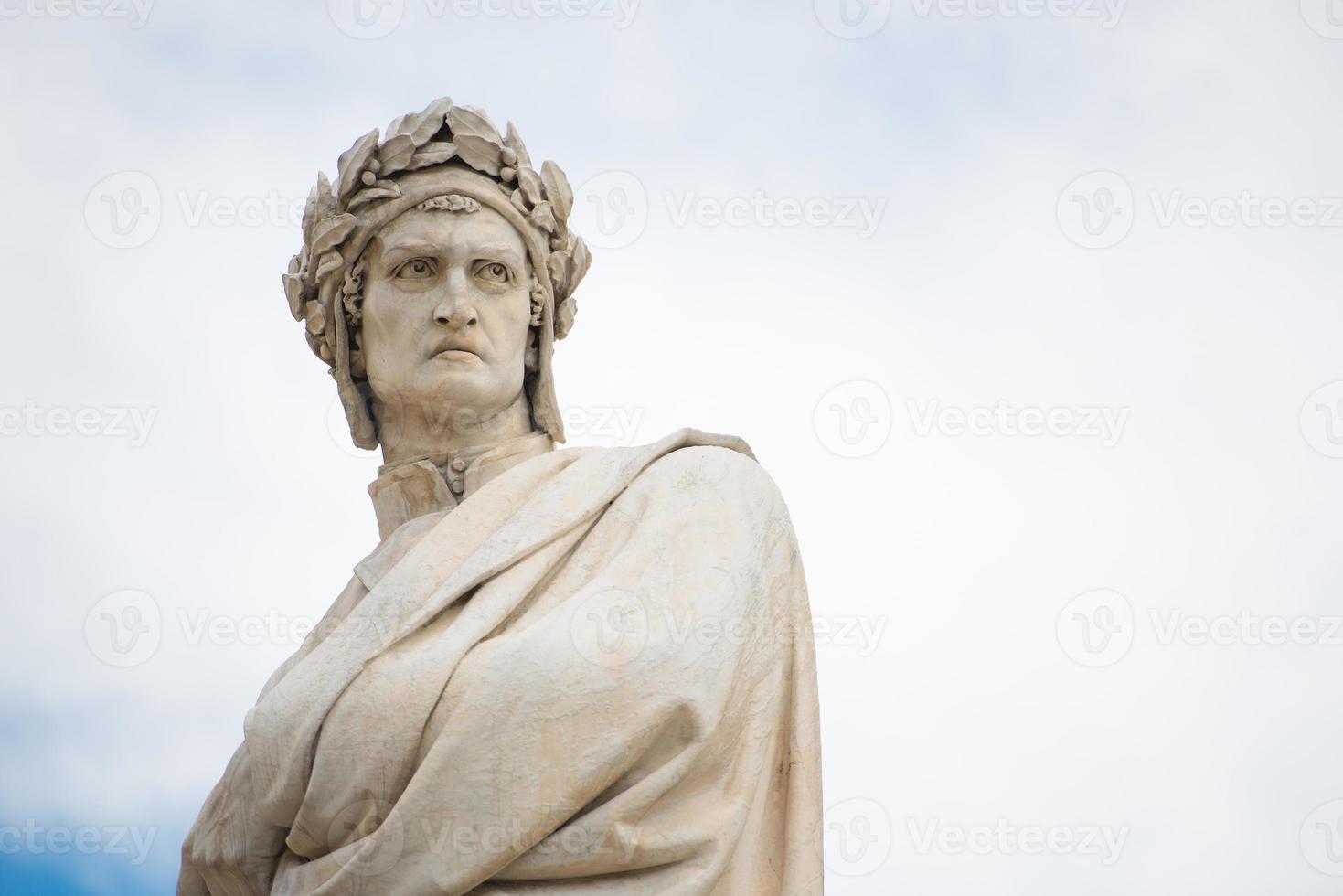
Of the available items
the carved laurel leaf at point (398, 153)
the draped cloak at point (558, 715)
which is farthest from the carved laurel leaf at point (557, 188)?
the draped cloak at point (558, 715)

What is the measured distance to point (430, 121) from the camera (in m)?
9.12

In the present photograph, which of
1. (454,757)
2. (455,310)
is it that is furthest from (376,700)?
(455,310)

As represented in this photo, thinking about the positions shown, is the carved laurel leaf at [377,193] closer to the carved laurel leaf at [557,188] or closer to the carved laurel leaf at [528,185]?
the carved laurel leaf at [528,185]

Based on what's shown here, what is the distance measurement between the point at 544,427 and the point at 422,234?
0.87 metres

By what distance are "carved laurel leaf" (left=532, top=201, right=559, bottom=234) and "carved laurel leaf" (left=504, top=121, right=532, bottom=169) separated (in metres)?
0.17

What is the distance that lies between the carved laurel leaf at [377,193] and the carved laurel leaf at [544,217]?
20.5 inches

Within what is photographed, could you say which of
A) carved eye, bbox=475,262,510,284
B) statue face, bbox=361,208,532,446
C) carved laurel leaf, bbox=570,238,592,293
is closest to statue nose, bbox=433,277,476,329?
statue face, bbox=361,208,532,446

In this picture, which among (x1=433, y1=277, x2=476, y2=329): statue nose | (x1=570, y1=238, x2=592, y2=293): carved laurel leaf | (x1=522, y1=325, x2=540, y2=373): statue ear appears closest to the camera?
(x1=433, y1=277, x2=476, y2=329): statue nose

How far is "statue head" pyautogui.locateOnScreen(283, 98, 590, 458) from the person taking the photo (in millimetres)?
8906

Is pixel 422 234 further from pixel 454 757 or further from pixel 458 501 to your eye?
pixel 454 757

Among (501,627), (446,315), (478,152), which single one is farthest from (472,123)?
(501,627)

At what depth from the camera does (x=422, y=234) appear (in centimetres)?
891

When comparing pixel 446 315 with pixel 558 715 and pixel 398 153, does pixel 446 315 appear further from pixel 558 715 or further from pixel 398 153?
pixel 558 715

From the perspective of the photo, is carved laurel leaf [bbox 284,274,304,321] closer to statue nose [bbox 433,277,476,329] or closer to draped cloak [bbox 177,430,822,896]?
statue nose [bbox 433,277,476,329]
